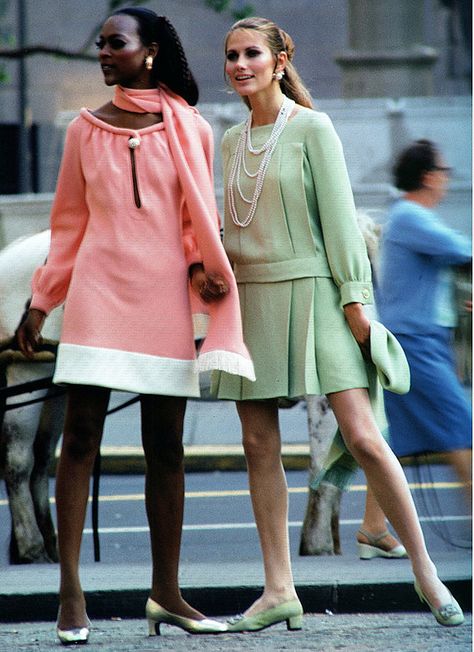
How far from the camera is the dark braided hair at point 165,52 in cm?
425

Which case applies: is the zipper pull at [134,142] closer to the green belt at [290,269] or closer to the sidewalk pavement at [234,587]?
the green belt at [290,269]

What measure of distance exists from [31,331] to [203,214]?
0.67m

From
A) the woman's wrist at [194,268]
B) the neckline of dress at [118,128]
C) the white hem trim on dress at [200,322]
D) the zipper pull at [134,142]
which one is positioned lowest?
the white hem trim on dress at [200,322]

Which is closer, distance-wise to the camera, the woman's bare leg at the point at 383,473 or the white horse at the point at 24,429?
the woman's bare leg at the point at 383,473

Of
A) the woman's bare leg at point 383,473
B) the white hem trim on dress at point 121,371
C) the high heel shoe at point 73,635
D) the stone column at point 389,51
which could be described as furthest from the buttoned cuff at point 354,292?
the stone column at point 389,51

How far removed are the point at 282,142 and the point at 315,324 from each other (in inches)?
22.1

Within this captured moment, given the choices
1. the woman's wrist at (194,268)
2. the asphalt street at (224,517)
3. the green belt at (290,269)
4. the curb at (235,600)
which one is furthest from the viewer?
the asphalt street at (224,517)

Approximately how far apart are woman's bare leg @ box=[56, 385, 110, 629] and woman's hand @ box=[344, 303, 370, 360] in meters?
0.78

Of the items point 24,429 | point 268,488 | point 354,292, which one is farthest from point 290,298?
point 24,429

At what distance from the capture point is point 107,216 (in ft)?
13.7

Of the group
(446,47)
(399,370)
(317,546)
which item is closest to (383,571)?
(317,546)

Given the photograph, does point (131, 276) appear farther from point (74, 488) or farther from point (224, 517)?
point (224, 517)

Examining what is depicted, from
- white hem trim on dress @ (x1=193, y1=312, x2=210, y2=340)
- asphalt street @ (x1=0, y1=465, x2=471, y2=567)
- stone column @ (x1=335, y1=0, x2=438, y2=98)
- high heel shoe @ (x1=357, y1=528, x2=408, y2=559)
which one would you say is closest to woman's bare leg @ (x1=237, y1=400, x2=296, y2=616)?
white hem trim on dress @ (x1=193, y1=312, x2=210, y2=340)

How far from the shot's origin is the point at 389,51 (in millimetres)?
17312
